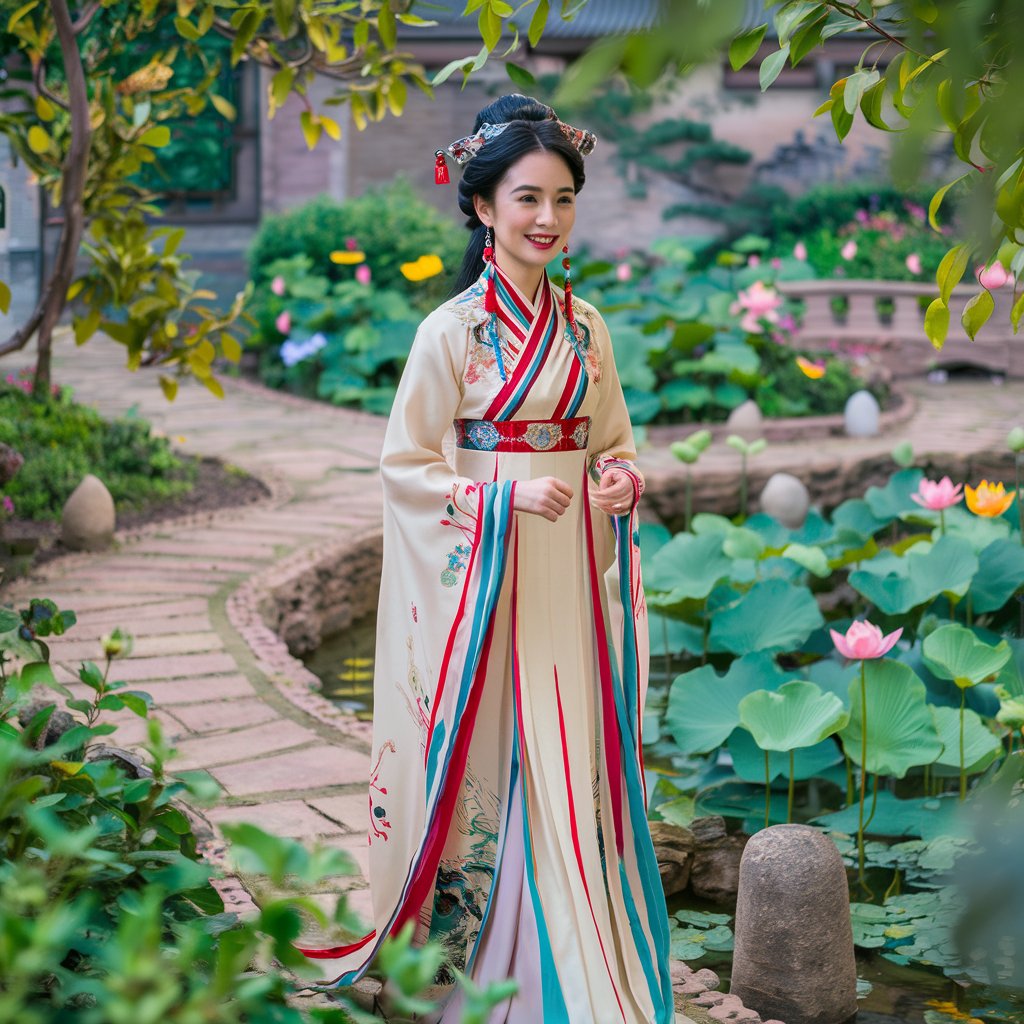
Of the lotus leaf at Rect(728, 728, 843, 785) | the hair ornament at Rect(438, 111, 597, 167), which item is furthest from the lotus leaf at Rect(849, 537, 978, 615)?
the hair ornament at Rect(438, 111, 597, 167)

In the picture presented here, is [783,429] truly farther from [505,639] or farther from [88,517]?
[505,639]

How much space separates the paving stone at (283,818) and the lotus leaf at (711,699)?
0.91m

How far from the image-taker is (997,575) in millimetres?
4148

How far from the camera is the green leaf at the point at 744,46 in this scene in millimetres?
1455

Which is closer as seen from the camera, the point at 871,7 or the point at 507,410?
the point at 871,7

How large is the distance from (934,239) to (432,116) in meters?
4.68

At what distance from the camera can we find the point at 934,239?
1222 centimetres

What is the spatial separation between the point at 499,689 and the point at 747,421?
5861 millimetres

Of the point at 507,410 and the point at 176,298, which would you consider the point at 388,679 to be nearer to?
the point at 507,410

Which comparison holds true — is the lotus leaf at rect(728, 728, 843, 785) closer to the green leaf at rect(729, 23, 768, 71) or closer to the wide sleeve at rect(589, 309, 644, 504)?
the wide sleeve at rect(589, 309, 644, 504)

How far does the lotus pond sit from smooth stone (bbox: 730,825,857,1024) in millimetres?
203

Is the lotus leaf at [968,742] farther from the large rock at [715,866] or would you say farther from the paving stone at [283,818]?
the paving stone at [283,818]

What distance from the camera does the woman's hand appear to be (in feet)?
7.13

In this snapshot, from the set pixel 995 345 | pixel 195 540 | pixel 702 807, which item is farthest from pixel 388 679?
pixel 995 345
